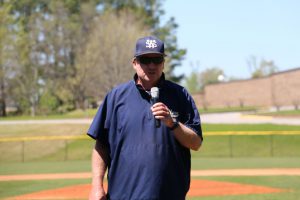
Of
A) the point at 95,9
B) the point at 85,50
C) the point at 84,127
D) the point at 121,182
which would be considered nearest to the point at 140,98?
the point at 121,182

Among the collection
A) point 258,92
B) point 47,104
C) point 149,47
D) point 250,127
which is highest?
point 258,92

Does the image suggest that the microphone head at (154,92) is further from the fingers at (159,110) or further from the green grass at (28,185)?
the green grass at (28,185)

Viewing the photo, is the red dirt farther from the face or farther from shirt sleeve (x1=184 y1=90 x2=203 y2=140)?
the face

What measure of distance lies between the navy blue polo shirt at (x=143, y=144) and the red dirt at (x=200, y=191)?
9343 millimetres

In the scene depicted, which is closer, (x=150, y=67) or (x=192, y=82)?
(x=150, y=67)

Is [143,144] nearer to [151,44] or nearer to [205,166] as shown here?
[151,44]

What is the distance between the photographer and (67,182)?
16.5m

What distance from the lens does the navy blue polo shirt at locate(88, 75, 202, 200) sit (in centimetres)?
344

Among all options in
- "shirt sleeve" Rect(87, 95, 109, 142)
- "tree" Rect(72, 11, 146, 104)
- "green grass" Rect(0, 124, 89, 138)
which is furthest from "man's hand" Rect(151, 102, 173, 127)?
"tree" Rect(72, 11, 146, 104)

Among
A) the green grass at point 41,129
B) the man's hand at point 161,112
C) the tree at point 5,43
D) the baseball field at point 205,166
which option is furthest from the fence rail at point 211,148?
the tree at point 5,43

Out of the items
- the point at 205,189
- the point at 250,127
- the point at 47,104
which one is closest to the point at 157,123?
the point at 205,189

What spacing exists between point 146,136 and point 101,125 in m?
0.36

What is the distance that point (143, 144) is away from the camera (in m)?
3.45

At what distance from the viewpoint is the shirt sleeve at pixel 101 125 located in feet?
12.0
